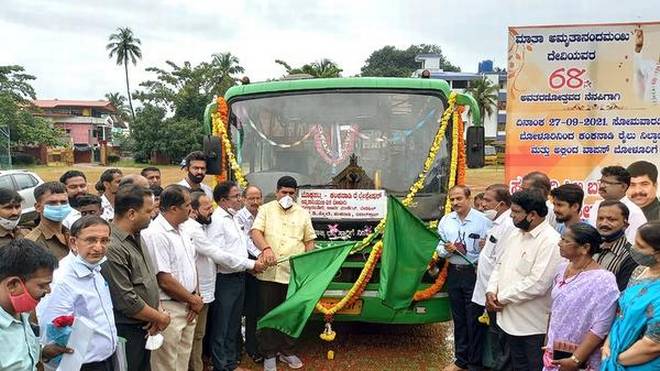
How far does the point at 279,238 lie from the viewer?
524 cm

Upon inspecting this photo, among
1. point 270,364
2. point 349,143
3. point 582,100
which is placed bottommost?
point 270,364

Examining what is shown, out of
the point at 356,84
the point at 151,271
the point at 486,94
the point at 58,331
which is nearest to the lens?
the point at 58,331

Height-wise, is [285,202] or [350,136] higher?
[350,136]

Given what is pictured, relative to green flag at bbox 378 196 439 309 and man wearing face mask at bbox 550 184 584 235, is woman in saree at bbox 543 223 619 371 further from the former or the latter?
green flag at bbox 378 196 439 309

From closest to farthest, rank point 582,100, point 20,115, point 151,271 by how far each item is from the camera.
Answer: point 151,271 < point 582,100 < point 20,115

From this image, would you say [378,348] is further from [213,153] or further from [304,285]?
[213,153]

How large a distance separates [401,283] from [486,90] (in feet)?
181

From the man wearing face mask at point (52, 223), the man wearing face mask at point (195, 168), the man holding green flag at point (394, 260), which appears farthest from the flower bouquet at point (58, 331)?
the man wearing face mask at point (195, 168)

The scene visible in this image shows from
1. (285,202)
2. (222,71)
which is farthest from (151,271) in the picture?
(222,71)

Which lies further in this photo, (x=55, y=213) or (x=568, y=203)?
(x=568, y=203)

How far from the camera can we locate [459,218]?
17.0ft

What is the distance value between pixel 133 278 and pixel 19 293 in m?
1.16

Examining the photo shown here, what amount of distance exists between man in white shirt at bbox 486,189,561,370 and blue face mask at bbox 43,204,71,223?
3.10 metres

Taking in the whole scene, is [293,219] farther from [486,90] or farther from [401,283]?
[486,90]
